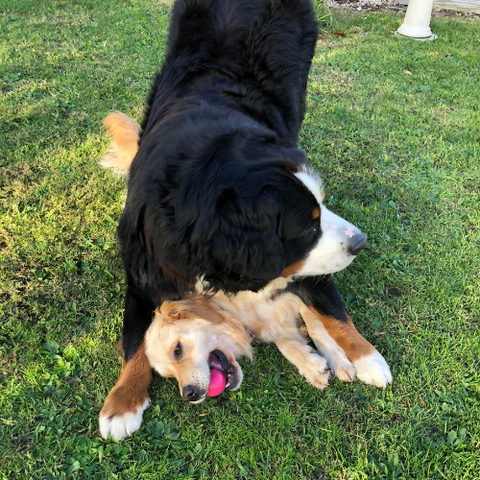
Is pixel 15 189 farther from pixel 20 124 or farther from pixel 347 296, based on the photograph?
pixel 347 296

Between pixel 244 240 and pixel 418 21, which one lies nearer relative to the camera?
pixel 244 240

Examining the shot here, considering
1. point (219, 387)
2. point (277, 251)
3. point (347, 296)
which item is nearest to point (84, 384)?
point (219, 387)

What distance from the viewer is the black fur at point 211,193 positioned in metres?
1.78

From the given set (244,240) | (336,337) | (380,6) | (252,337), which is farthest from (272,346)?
(380,6)

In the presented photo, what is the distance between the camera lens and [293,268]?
6.82 ft

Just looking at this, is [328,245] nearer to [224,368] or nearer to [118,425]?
[224,368]

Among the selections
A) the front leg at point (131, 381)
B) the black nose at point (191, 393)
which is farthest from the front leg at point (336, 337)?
the front leg at point (131, 381)

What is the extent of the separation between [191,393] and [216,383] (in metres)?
0.15

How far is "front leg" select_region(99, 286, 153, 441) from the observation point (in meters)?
1.97

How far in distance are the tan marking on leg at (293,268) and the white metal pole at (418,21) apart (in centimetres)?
620

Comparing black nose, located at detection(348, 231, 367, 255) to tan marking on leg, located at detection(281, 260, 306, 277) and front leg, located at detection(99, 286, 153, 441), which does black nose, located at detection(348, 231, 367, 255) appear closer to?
tan marking on leg, located at detection(281, 260, 306, 277)

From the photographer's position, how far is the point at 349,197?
134 inches

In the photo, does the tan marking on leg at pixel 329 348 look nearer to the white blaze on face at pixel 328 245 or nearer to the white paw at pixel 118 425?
the white blaze on face at pixel 328 245

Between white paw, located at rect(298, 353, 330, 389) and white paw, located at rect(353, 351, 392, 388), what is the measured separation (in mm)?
167
